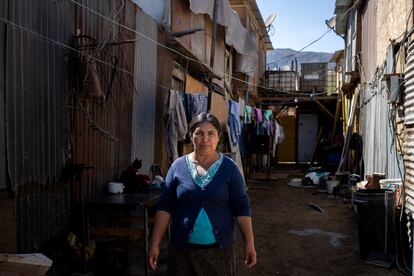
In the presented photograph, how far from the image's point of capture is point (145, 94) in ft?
22.4

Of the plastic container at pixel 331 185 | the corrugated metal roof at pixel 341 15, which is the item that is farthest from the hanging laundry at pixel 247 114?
the corrugated metal roof at pixel 341 15

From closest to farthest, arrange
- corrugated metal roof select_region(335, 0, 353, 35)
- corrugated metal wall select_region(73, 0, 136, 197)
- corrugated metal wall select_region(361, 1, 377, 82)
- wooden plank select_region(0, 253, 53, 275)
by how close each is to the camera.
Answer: wooden plank select_region(0, 253, 53, 275) < corrugated metal wall select_region(73, 0, 136, 197) < corrugated metal wall select_region(361, 1, 377, 82) < corrugated metal roof select_region(335, 0, 353, 35)

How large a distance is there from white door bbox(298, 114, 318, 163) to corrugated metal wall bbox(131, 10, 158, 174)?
19.0 meters

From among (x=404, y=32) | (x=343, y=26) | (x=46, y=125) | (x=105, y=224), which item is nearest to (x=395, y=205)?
(x=404, y=32)

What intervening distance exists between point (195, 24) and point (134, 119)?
5.11 m

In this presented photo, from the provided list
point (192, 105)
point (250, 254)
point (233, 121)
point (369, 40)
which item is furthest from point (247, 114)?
point (250, 254)

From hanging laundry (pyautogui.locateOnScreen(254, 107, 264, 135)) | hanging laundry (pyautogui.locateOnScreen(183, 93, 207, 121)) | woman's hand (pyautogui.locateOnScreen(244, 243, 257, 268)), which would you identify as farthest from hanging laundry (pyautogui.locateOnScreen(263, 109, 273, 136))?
woman's hand (pyautogui.locateOnScreen(244, 243, 257, 268))

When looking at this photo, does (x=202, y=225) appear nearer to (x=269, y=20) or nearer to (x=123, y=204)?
(x=123, y=204)

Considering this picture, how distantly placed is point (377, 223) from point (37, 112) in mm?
4619

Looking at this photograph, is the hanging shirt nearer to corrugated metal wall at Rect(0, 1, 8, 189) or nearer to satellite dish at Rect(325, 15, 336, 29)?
corrugated metal wall at Rect(0, 1, 8, 189)

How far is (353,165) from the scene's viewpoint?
1401 centimetres

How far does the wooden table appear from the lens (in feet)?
14.5

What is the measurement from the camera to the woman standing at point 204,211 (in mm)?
2918

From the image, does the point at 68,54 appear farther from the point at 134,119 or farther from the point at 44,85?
the point at 134,119
